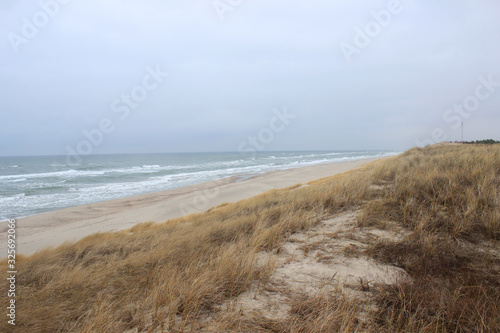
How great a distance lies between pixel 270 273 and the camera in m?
3.17

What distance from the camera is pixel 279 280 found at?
3.07 metres

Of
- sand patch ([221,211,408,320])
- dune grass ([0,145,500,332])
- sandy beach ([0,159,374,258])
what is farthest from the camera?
sandy beach ([0,159,374,258])

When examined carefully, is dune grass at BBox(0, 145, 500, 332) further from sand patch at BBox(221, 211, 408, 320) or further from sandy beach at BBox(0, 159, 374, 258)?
sandy beach at BBox(0, 159, 374, 258)

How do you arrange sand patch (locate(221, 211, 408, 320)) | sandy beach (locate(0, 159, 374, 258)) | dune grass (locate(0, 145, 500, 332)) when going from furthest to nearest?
1. sandy beach (locate(0, 159, 374, 258))
2. sand patch (locate(221, 211, 408, 320))
3. dune grass (locate(0, 145, 500, 332))

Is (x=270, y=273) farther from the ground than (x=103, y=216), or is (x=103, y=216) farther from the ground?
(x=270, y=273)

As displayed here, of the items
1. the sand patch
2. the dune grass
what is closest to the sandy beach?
the dune grass

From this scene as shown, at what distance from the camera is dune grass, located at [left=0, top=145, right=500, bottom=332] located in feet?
7.21

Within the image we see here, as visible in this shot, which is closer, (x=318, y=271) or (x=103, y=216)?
(x=318, y=271)

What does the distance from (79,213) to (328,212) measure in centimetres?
1514

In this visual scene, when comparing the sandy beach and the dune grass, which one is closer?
the dune grass

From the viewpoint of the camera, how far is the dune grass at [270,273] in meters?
2.20

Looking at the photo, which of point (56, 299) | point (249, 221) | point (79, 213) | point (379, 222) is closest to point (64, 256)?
point (56, 299)

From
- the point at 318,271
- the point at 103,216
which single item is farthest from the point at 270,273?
the point at 103,216

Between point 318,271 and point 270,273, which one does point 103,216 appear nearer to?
point 270,273
